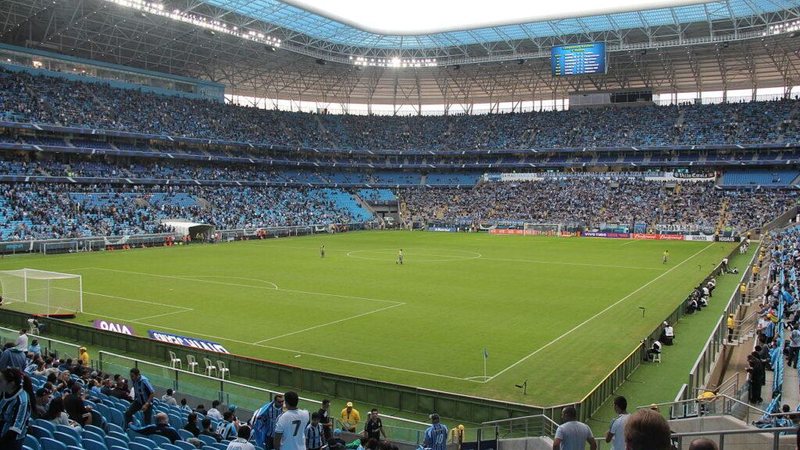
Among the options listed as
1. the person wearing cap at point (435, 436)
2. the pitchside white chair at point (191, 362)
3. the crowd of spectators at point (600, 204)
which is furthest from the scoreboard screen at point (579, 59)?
the person wearing cap at point (435, 436)

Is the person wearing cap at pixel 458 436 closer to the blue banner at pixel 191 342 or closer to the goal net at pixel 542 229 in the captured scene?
the blue banner at pixel 191 342

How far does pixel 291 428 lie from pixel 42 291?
26.5 meters

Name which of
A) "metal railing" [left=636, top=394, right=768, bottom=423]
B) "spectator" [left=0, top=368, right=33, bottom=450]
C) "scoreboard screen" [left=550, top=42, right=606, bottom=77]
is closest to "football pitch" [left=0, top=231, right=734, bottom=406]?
"metal railing" [left=636, top=394, right=768, bottom=423]

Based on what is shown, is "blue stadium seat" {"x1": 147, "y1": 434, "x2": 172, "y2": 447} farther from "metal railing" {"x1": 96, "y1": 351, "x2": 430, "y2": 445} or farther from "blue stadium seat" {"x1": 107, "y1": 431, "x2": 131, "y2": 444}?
"metal railing" {"x1": 96, "y1": 351, "x2": 430, "y2": 445}

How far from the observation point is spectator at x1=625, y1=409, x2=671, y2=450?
3.62 metres

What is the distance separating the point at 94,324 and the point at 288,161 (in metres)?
69.1

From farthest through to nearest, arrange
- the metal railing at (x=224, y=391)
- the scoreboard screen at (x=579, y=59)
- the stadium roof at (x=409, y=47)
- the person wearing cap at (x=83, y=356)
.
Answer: the scoreboard screen at (x=579, y=59), the stadium roof at (x=409, y=47), the person wearing cap at (x=83, y=356), the metal railing at (x=224, y=391)

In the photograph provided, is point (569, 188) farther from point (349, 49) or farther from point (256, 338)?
point (256, 338)

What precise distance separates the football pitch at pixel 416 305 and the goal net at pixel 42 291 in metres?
1.15

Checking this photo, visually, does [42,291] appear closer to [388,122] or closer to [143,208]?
[143,208]

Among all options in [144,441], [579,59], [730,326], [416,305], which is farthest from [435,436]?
[579,59]

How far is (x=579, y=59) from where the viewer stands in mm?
70312

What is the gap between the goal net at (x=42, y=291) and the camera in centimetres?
2883

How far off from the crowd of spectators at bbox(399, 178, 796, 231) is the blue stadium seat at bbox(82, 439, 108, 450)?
70.9m
